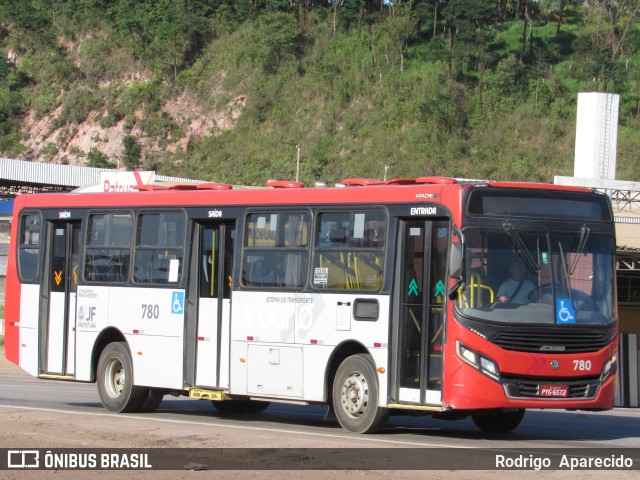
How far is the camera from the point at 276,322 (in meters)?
15.8

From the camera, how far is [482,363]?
13.4 meters

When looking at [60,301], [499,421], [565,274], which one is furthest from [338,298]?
[60,301]

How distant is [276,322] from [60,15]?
95276mm

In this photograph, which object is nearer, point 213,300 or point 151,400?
point 213,300

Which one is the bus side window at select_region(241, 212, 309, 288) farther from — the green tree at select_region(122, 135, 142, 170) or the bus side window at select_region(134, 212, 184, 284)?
the green tree at select_region(122, 135, 142, 170)

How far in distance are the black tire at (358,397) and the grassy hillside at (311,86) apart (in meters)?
66.4

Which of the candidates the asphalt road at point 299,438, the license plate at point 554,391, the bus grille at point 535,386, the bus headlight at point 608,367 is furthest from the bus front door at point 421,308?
the bus headlight at point 608,367

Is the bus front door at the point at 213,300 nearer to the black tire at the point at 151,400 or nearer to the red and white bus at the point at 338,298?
the red and white bus at the point at 338,298

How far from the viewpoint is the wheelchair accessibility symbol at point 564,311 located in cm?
1357

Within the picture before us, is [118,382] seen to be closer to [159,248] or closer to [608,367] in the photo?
[159,248]

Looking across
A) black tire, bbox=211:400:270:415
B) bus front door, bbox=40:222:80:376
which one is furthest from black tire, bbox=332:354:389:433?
bus front door, bbox=40:222:80:376

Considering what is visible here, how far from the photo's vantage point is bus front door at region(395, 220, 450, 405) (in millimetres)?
13789

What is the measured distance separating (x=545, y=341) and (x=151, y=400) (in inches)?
278

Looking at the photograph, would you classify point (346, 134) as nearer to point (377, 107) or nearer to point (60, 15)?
point (377, 107)
